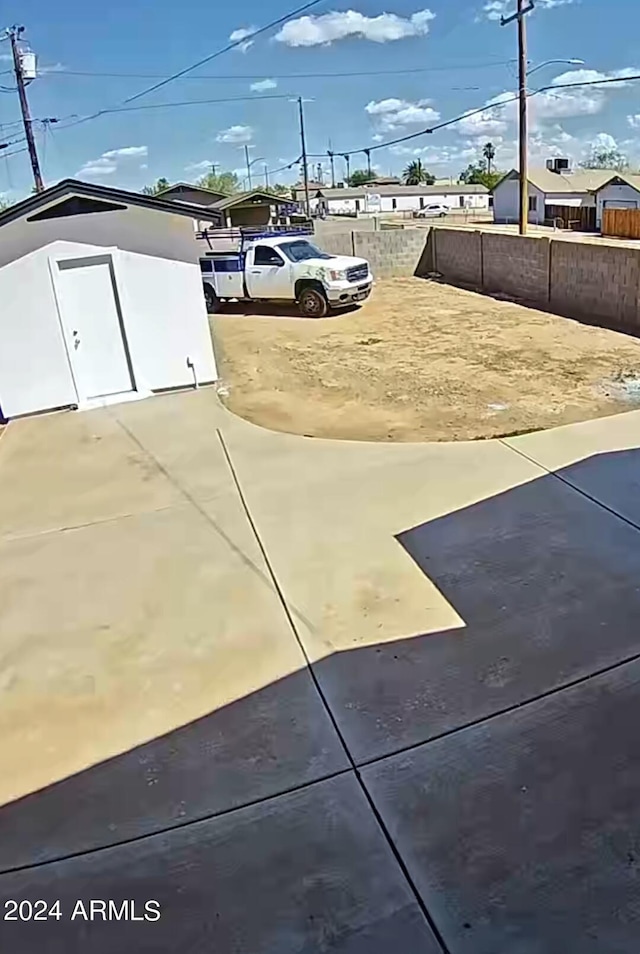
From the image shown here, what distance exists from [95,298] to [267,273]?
25.3ft

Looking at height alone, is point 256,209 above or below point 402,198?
above

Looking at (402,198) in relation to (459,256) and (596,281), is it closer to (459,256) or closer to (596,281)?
A: (459,256)

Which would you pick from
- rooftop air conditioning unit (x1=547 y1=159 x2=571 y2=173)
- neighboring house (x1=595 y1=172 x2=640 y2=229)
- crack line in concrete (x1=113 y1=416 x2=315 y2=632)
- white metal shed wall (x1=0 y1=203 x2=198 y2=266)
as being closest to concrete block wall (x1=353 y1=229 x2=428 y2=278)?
white metal shed wall (x1=0 y1=203 x2=198 y2=266)

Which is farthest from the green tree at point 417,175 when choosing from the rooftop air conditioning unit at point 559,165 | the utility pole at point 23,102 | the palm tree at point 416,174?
the utility pole at point 23,102

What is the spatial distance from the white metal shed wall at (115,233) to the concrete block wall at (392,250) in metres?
11.9

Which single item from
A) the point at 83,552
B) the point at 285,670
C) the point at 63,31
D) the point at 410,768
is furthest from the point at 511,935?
the point at 63,31

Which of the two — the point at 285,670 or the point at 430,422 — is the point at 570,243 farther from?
the point at 285,670

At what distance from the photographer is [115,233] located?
363 inches

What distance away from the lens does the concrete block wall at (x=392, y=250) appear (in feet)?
68.1

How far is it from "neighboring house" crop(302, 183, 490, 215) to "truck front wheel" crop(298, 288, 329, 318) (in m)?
53.1

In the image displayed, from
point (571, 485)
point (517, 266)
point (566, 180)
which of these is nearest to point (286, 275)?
point (517, 266)

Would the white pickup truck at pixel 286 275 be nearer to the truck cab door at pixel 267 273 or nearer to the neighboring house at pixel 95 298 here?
the truck cab door at pixel 267 273

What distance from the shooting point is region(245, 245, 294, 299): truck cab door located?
16219 mm

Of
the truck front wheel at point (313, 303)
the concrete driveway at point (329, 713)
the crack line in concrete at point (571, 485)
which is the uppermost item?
the concrete driveway at point (329, 713)
